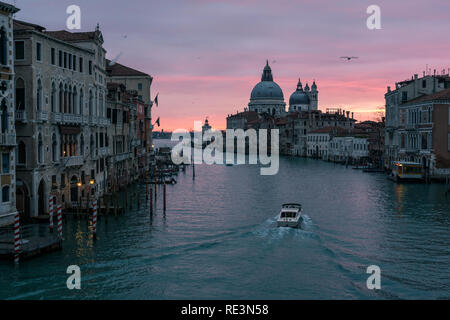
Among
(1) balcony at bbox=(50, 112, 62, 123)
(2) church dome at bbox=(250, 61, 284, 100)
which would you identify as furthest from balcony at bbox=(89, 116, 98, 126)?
(2) church dome at bbox=(250, 61, 284, 100)

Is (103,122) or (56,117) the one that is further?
(103,122)

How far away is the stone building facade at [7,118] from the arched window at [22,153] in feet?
7.19

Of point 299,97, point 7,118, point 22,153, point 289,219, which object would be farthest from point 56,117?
point 299,97

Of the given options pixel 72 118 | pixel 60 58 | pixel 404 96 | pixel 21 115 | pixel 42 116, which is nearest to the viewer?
pixel 21 115

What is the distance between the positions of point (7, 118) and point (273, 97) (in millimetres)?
154937

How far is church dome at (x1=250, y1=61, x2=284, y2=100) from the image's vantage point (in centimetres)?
17300

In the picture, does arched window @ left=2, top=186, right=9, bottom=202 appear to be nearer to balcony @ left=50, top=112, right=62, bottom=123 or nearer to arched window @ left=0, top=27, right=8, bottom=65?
arched window @ left=0, top=27, right=8, bottom=65

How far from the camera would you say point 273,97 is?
173 m

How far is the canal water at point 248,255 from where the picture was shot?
15.8m

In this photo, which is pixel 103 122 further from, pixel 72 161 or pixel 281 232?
pixel 281 232

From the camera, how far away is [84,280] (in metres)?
16.5

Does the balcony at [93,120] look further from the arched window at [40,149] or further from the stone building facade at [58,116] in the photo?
the arched window at [40,149]

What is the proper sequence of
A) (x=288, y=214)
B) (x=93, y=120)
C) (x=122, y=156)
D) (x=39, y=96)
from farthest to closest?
(x=122, y=156), (x=93, y=120), (x=288, y=214), (x=39, y=96)
